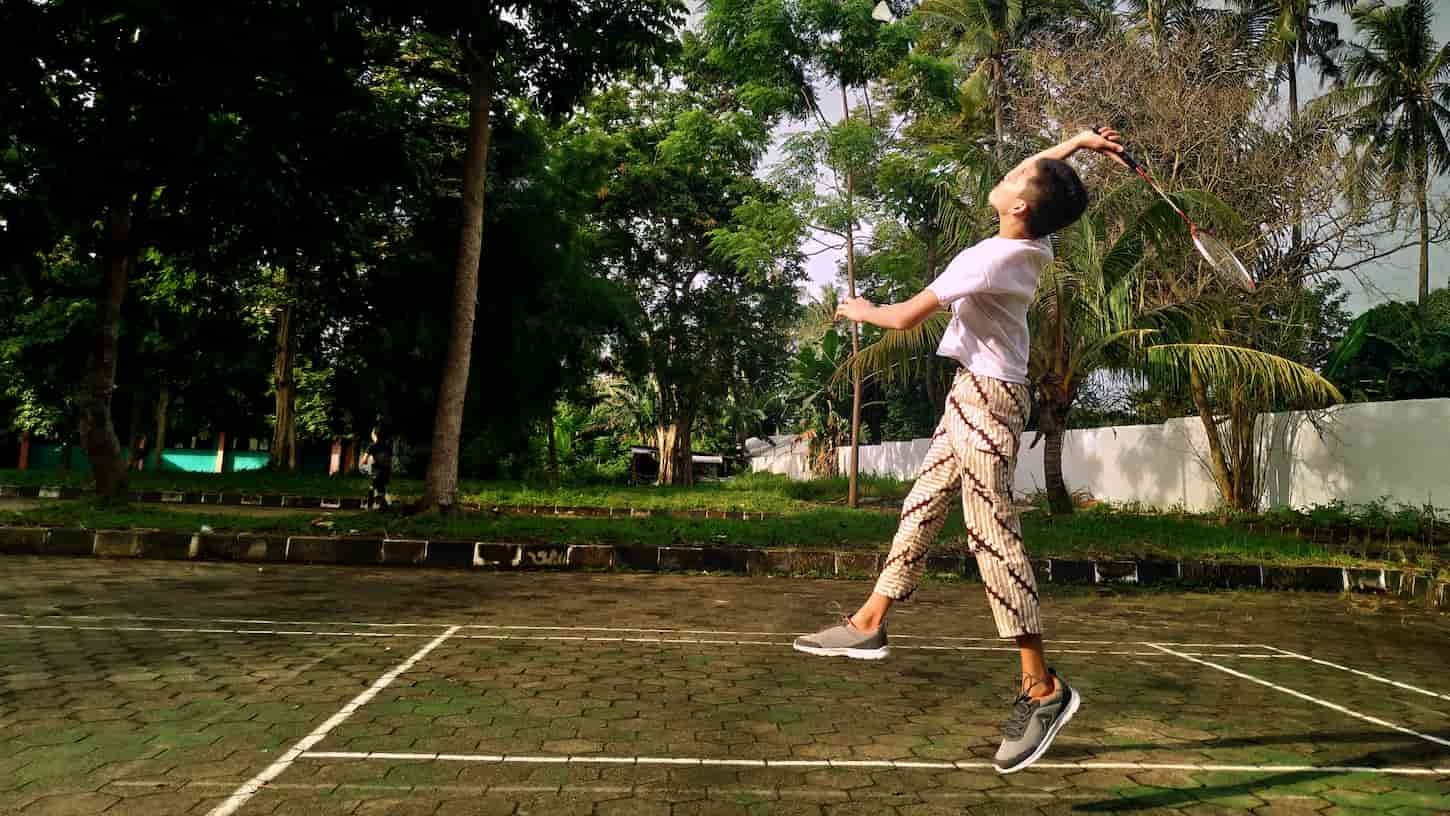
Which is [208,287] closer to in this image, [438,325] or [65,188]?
[438,325]

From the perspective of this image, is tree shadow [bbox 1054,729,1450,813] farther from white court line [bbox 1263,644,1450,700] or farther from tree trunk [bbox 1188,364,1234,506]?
tree trunk [bbox 1188,364,1234,506]

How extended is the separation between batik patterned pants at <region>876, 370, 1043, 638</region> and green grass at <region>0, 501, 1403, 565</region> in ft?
21.0

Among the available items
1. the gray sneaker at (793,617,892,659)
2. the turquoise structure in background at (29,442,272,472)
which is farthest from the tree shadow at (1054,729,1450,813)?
the turquoise structure in background at (29,442,272,472)

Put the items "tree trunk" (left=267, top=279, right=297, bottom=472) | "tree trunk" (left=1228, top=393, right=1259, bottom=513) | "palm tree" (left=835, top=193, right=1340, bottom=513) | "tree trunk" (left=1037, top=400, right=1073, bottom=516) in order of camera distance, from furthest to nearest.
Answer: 1. "tree trunk" (left=267, top=279, right=297, bottom=472)
2. "tree trunk" (left=1228, top=393, right=1259, bottom=513)
3. "tree trunk" (left=1037, top=400, right=1073, bottom=516)
4. "palm tree" (left=835, top=193, right=1340, bottom=513)

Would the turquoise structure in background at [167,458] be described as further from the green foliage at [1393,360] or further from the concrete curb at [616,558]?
the green foliage at [1393,360]

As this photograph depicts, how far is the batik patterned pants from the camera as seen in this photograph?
113 inches

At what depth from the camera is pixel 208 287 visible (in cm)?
1708

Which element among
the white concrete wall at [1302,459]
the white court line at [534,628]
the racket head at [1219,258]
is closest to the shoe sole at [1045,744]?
the racket head at [1219,258]

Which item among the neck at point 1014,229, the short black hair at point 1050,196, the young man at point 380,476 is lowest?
the young man at point 380,476

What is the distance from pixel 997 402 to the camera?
9.77ft

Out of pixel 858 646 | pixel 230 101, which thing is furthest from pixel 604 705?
pixel 230 101

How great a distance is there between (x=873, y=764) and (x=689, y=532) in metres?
7.24

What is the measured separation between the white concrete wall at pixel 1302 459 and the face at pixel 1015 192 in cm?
1120

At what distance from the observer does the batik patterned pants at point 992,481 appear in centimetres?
288
